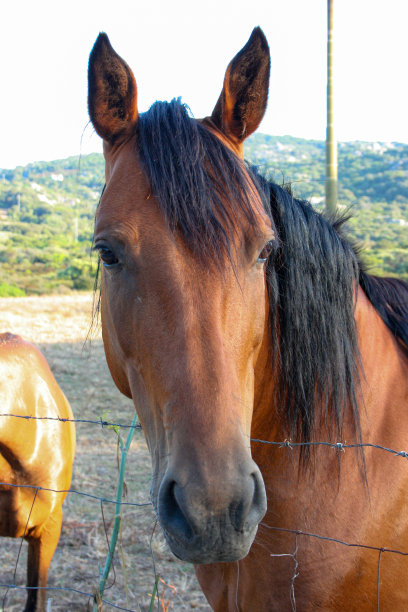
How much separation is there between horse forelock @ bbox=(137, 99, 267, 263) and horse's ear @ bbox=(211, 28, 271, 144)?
0.56 ft

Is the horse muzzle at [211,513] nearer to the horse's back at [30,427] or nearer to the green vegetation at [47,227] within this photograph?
the horse's back at [30,427]

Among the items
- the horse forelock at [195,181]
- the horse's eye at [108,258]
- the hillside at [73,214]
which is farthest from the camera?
the hillside at [73,214]

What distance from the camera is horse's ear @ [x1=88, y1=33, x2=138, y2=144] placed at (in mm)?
1708

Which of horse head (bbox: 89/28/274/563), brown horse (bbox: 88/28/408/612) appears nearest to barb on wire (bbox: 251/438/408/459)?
brown horse (bbox: 88/28/408/612)

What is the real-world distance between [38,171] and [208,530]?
209ft

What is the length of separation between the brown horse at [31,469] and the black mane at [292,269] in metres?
2.25

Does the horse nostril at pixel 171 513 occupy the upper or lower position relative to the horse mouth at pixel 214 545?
upper

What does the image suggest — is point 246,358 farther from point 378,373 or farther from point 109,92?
point 109,92

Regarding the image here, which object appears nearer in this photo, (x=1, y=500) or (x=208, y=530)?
(x=208, y=530)

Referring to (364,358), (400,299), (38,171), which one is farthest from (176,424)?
(38,171)

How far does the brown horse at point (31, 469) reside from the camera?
3.21m

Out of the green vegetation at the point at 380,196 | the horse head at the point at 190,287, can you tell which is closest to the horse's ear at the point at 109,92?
the horse head at the point at 190,287

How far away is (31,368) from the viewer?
3746 millimetres

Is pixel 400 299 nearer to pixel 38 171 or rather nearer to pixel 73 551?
pixel 73 551
